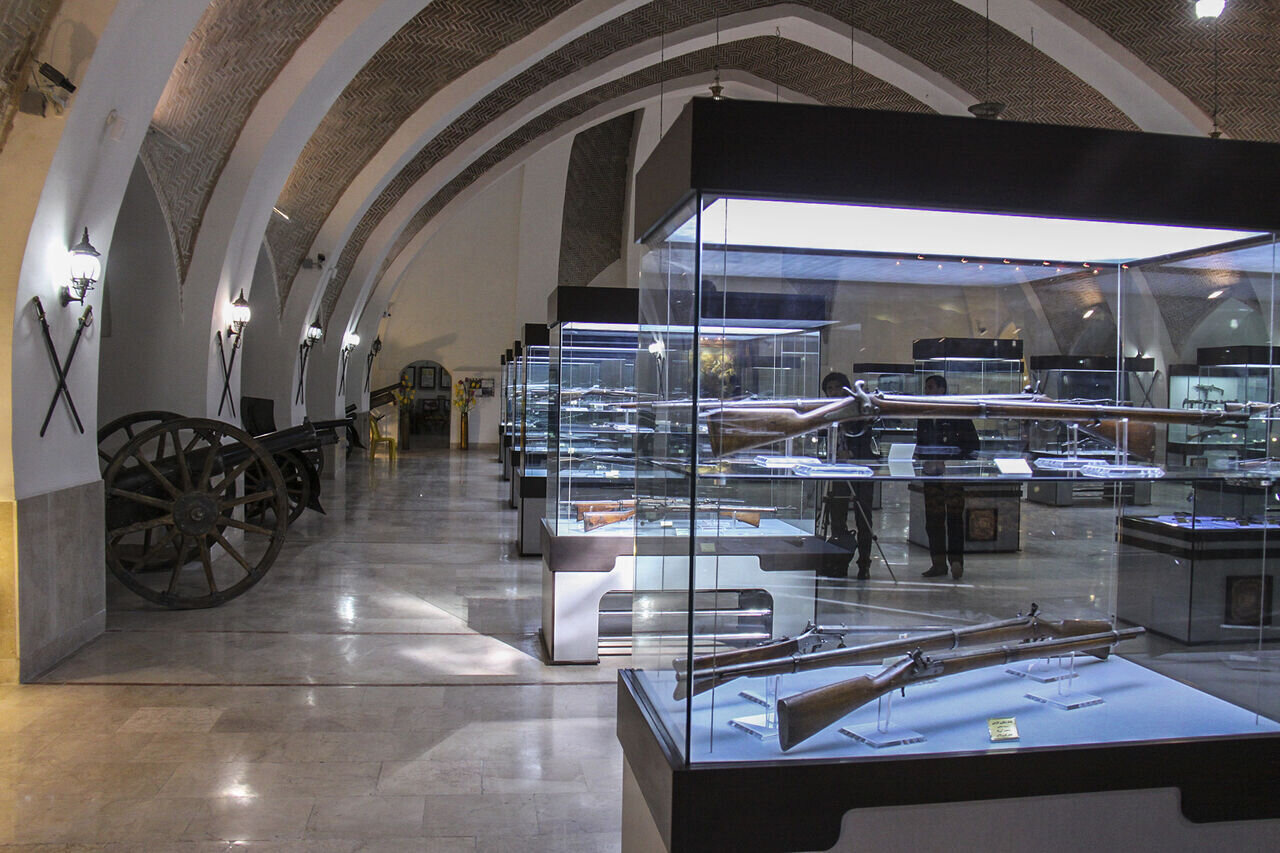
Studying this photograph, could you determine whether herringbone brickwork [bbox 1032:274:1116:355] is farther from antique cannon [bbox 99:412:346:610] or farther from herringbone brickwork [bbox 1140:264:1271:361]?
antique cannon [bbox 99:412:346:610]

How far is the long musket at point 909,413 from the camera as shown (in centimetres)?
265

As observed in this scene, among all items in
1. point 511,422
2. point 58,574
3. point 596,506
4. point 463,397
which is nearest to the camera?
point 58,574

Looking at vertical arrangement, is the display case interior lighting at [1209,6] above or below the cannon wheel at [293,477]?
above

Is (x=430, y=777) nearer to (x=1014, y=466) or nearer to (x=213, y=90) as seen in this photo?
(x=1014, y=466)

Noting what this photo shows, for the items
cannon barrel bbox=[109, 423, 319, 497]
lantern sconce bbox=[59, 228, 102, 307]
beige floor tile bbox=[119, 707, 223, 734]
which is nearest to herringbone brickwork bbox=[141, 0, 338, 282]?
cannon barrel bbox=[109, 423, 319, 497]

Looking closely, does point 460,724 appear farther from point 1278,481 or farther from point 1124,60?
point 1124,60

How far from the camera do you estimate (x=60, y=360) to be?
620cm

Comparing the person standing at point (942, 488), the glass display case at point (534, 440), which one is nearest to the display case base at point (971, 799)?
the person standing at point (942, 488)

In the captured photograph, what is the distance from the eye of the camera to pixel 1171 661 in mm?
3131

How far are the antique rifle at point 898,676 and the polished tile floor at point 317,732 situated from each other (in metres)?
1.52

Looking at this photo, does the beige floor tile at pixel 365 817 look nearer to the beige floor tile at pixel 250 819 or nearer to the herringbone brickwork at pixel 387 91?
the beige floor tile at pixel 250 819

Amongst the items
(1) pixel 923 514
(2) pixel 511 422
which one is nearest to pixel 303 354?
(2) pixel 511 422

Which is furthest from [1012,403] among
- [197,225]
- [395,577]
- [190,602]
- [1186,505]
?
[197,225]

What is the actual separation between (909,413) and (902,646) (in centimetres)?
69
